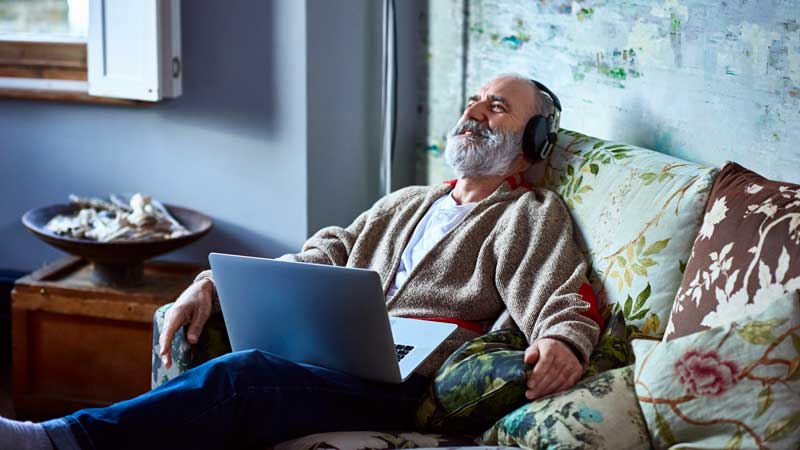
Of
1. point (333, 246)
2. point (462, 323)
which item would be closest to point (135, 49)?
point (333, 246)

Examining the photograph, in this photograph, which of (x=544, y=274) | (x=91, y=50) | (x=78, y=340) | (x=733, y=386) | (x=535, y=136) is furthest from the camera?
(x=91, y=50)

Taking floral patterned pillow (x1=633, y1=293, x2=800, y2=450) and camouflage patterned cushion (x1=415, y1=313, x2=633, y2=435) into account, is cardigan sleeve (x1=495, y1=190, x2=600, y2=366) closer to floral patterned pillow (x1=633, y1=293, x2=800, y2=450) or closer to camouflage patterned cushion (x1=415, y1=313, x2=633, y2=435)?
camouflage patterned cushion (x1=415, y1=313, x2=633, y2=435)

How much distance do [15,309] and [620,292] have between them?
5.86 ft

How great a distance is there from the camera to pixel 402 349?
6.16 ft

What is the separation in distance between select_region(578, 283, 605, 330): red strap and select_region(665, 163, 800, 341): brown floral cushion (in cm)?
18

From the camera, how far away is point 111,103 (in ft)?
10.1

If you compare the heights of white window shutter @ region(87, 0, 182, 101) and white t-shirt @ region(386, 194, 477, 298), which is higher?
white window shutter @ region(87, 0, 182, 101)

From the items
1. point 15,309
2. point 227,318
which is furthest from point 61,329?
point 227,318

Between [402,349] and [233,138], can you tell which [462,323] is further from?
[233,138]

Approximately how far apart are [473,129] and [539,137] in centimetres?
16

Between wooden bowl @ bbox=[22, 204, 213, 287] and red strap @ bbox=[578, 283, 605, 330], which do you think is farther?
wooden bowl @ bbox=[22, 204, 213, 287]

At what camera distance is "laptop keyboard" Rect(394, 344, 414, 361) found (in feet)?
6.09

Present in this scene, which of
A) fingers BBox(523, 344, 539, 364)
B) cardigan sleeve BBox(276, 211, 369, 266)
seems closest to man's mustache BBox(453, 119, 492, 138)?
cardigan sleeve BBox(276, 211, 369, 266)

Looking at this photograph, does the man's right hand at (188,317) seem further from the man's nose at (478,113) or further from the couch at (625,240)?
the man's nose at (478,113)
